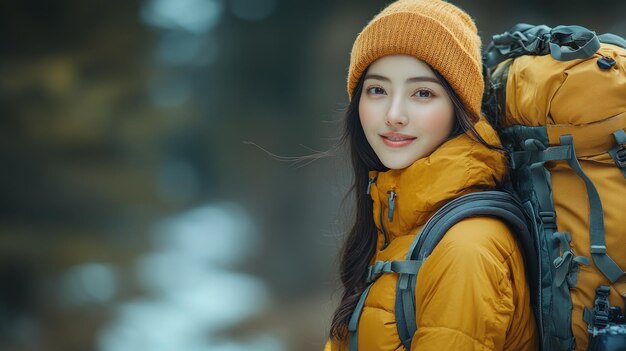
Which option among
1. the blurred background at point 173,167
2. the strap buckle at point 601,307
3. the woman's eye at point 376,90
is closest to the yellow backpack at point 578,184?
the strap buckle at point 601,307

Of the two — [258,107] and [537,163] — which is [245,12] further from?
[537,163]

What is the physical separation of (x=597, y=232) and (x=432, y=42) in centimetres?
57

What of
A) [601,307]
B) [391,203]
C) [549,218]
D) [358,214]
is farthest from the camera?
[358,214]

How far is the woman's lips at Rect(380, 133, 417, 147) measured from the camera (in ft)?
5.63

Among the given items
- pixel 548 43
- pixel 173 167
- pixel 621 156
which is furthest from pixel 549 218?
pixel 173 167

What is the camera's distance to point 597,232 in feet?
4.72

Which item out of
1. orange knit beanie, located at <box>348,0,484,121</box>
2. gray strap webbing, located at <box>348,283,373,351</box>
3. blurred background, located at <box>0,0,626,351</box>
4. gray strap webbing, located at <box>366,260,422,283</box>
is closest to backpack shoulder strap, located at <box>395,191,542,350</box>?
gray strap webbing, located at <box>366,260,422,283</box>

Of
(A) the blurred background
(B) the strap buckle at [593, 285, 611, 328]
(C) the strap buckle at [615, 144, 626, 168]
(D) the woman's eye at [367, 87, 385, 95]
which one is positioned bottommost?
(B) the strap buckle at [593, 285, 611, 328]

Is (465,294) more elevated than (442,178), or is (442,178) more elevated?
(442,178)

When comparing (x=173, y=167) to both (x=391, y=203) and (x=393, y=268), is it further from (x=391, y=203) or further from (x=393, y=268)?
(x=393, y=268)

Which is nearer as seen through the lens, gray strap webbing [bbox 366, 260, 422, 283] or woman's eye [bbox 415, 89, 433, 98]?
gray strap webbing [bbox 366, 260, 422, 283]

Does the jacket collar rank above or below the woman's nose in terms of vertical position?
below

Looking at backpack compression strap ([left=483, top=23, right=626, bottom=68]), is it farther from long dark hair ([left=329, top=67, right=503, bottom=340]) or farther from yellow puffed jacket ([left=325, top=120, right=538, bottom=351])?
long dark hair ([left=329, top=67, right=503, bottom=340])

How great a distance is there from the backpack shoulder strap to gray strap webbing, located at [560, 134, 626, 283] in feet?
0.48
